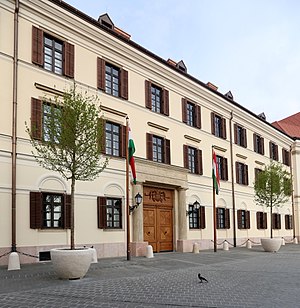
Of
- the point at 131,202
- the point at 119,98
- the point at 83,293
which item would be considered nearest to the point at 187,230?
the point at 131,202

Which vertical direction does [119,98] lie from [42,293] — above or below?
above

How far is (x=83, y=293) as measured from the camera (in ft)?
34.0

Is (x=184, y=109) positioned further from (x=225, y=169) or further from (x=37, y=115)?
(x=37, y=115)

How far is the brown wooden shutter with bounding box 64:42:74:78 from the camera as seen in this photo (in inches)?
744

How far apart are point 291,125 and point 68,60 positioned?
38.9 m

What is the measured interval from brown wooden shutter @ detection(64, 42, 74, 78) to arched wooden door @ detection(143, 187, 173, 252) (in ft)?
24.2

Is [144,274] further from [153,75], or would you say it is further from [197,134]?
[197,134]

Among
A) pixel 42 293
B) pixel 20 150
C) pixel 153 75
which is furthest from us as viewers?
pixel 153 75

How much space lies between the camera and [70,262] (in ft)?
40.1

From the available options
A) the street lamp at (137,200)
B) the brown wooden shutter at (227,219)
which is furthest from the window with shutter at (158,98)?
the brown wooden shutter at (227,219)

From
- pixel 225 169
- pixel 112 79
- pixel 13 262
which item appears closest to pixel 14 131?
pixel 13 262

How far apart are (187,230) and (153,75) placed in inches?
365

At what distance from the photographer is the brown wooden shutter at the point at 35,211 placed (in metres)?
16.5

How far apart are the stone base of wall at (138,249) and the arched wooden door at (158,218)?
144 centimetres
